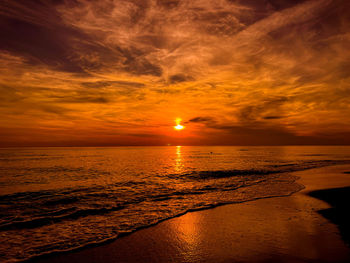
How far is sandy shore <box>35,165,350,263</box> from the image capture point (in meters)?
6.60

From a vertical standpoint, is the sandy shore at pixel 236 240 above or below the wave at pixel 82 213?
above

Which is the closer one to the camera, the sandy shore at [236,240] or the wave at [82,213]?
the sandy shore at [236,240]

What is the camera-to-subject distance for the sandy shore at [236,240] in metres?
6.60

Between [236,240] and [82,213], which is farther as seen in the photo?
Result: [82,213]

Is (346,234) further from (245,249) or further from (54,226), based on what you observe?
(54,226)

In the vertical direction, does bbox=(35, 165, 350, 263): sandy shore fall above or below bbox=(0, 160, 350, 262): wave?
above

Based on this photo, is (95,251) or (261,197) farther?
(261,197)

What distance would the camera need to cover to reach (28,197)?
54.4ft

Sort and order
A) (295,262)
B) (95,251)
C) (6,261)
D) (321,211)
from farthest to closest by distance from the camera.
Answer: (321,211) < (95,251) < (6,261) < (295,262)

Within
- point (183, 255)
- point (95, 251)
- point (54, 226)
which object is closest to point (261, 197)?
point (183, 255)

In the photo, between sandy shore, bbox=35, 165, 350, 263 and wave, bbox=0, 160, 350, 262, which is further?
wave, bbox=0, 160, 350, 262

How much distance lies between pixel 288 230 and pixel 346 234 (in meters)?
2.20

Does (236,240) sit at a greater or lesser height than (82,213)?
greater

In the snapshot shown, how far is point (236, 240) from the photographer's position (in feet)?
25.4
